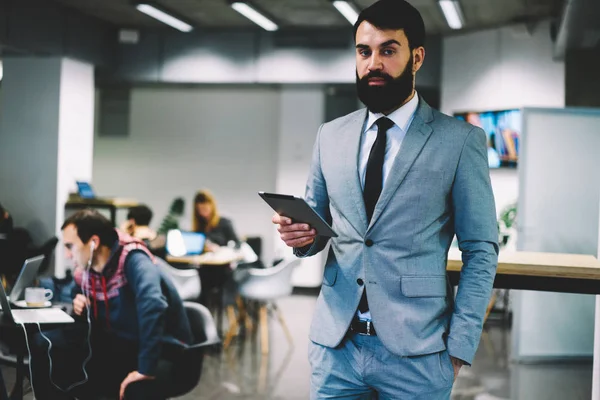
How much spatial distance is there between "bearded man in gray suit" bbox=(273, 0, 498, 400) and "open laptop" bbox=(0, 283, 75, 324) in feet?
6.20

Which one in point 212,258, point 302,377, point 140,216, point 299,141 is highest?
point 299,141

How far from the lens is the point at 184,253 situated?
305 inches

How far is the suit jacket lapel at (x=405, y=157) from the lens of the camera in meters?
1.97

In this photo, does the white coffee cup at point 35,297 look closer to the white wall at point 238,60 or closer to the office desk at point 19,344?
the office desk at point 19,344

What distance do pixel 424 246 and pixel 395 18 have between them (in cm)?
56

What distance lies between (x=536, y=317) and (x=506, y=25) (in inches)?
160

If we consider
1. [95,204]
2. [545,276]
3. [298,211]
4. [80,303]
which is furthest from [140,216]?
[298,211]

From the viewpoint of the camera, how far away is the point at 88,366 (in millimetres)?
3764

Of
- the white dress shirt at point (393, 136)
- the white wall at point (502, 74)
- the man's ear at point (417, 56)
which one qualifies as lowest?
the white dress shirt at point (393, 136)

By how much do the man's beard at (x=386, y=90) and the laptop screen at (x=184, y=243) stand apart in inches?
233

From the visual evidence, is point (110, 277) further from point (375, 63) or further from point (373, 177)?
point (375, 63)

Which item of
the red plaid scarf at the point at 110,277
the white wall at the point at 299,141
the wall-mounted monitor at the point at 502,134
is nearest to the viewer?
the red plaid scarf at the point at 110,277

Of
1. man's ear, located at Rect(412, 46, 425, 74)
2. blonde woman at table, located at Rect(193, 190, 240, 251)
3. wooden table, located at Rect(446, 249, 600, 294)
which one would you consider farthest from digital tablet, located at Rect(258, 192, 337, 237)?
blonde woman at table, located at Rect(193, 190, 240, 251)

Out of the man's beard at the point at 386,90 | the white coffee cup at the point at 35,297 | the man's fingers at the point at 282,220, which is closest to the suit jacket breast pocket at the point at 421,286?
the man's fingers at the point at 282,220
